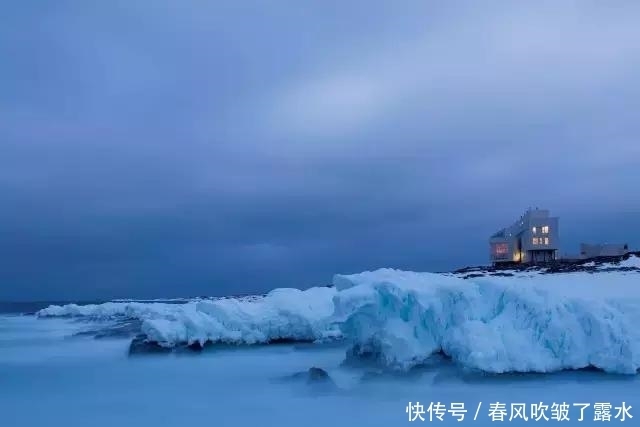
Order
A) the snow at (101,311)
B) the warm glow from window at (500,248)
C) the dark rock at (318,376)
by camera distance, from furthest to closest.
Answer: the snow at (101,311) < the warm glow from window at (500,248) < the dark rock at (318,376)

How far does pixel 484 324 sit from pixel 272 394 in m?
3.95

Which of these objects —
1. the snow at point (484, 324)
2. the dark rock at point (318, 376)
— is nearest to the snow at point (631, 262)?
the snow at point (484, 324)

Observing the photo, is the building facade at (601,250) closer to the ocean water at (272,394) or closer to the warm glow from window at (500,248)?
the warm glow from window at (500,248)

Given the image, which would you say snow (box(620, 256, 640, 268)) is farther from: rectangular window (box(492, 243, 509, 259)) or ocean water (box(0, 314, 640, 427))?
rectangular window (box(492, 243, 509, 259))

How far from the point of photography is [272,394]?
1049 centimetres

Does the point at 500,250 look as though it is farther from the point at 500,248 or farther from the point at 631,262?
the point at 631,262

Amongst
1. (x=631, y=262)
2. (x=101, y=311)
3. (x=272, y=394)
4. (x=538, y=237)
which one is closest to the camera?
(x=272, y=394)

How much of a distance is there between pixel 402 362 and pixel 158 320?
8859mm

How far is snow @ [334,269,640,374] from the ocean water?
31 centimetres

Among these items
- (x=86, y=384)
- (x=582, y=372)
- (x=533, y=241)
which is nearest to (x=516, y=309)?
(x=582, y=372)

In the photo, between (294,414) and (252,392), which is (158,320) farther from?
(294,414)

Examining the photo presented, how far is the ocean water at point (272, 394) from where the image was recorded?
8820 mm

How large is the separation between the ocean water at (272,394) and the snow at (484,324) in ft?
1.03

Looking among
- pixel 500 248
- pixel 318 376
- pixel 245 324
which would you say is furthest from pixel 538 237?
pixel 318 376
